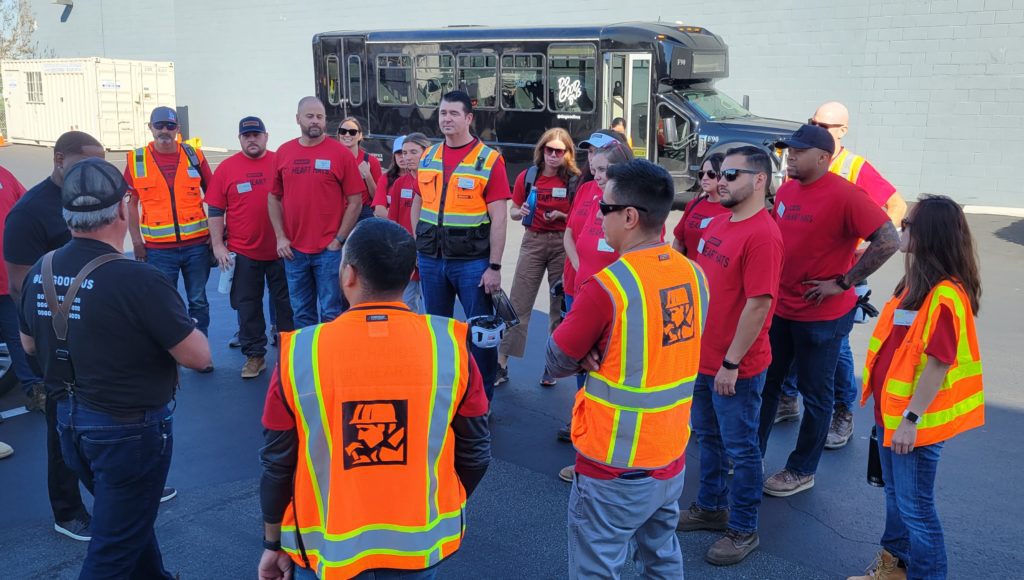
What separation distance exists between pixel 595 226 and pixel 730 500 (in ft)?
5.24

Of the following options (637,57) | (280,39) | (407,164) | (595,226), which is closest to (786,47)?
(637,57)

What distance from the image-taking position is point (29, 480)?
4.75 meters

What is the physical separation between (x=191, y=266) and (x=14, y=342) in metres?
1.38

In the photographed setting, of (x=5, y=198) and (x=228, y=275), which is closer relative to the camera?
(x=5, y=198)

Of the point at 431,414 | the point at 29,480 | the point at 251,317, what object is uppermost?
the point at 431,414

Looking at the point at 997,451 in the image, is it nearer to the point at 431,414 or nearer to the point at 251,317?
the point at 431,414

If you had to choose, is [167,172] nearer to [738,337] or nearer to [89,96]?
[738,337]

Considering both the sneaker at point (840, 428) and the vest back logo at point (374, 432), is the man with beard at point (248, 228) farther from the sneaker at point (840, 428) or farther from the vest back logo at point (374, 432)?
the vest back logo at point (374, 432)

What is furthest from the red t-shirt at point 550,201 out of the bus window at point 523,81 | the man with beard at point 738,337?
the bus window at point 523,81

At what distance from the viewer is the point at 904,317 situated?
3307 mm

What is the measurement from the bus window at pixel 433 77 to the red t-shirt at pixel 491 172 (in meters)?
11.6

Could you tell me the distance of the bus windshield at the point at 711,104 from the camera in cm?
1431

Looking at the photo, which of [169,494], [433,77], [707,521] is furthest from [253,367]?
[433,77]

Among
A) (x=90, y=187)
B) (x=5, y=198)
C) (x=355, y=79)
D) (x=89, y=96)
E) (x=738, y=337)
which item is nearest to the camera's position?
(x=90, y=187)
